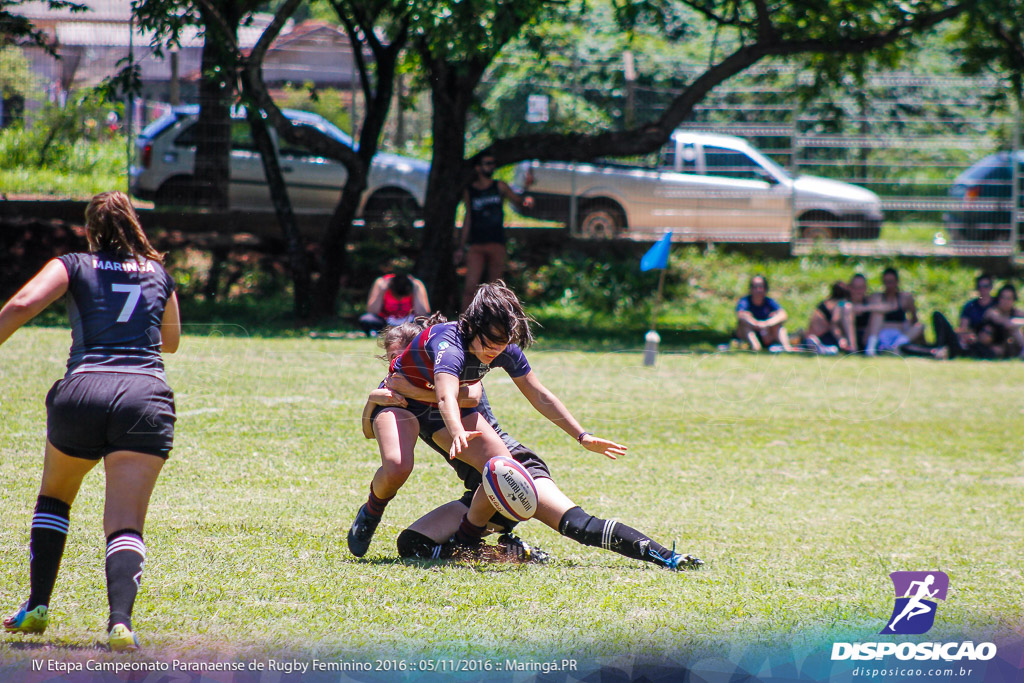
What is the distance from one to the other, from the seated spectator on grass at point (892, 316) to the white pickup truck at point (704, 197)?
13.3ft

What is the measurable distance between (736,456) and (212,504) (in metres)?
3.93

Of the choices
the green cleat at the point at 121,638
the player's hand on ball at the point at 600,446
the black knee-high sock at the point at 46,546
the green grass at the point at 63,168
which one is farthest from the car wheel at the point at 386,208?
the green cleat at the point at 121,638

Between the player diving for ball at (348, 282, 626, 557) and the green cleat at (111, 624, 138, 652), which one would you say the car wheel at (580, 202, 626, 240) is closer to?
the player diving for ball at (348, 282, 626, 557)

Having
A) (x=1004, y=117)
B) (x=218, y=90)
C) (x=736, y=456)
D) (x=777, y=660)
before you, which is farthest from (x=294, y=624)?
(x=1004, y=117)

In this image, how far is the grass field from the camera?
4.02 m

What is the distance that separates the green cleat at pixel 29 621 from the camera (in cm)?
364

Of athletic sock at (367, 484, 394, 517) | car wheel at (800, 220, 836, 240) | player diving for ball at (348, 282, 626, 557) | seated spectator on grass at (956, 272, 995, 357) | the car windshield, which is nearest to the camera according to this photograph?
player diving for ball at (348, 282, 626, 557)

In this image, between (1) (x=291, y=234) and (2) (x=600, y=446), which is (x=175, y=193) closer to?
(1) (x=291, y=234)

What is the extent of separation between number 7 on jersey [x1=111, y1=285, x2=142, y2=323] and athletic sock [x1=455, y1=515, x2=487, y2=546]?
6.44 feet

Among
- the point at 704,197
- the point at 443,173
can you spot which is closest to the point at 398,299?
the point at 443,173

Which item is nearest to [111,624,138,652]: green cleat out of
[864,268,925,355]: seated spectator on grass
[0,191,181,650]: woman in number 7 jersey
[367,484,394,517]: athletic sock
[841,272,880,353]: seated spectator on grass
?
[0,191,181,650]: woman in number 7 jersey

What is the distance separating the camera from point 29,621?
363 centimetres

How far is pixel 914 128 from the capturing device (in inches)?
867

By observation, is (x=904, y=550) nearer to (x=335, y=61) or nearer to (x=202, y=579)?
(x=202, y=579)
